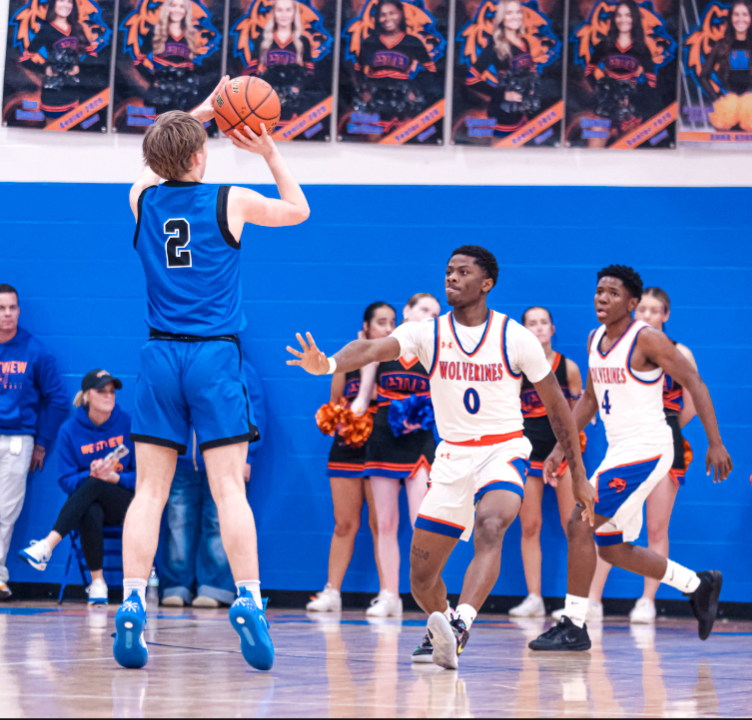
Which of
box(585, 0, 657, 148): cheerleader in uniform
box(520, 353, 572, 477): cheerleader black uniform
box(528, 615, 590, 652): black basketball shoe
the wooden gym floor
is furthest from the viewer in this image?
box(585, 0, 657, 148): cheerleader in uniform

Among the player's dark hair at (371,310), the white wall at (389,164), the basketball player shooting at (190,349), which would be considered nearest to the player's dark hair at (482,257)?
the basketball player shooting at (190,349)

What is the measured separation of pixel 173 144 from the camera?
4340 millimetres

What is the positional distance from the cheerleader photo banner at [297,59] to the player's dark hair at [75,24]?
1420 millimetres

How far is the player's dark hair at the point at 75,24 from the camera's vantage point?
9.33 meters

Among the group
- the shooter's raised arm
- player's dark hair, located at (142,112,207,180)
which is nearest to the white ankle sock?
the shooter's raised arm

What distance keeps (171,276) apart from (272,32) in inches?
215

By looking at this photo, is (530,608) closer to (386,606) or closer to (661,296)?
(386,606)

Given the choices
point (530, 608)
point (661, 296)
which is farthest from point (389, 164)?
point (530, 608)

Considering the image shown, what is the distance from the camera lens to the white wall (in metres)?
8.99

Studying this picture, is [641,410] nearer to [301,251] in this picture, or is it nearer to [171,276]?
[171,276]

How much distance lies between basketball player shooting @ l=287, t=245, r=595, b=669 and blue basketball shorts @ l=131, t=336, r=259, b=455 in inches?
33.3

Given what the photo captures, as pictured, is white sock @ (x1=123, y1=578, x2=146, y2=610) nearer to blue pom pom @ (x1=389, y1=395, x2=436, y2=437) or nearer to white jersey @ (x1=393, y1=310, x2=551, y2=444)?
white jersey @ (x1=393, y1=310, x2=551, y2=444)

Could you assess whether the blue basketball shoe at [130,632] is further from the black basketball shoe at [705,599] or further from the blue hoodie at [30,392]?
the blue hoodie at [30,392]

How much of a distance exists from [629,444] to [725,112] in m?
4.02
